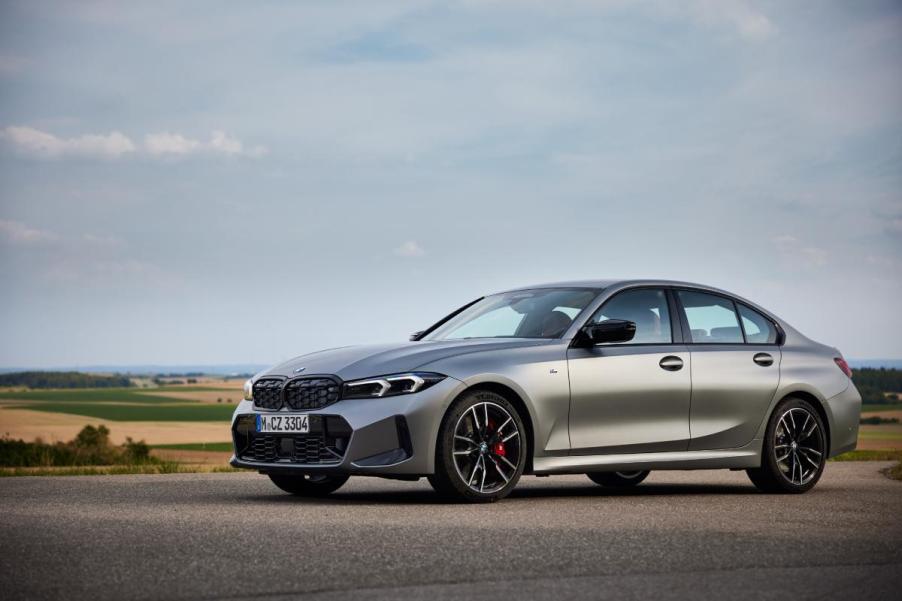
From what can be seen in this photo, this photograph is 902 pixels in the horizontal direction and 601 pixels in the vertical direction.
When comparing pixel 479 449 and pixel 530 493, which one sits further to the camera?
pixel 530 493

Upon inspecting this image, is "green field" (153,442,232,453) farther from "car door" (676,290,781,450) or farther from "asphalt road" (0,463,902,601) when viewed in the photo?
"asphalt road" (0,463,902,601)

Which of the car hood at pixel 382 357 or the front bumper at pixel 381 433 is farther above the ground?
the car hood at pixel 382 357

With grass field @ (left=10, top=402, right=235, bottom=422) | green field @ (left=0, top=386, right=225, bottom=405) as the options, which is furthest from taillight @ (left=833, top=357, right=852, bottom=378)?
green field @ (left=0, top=386, right=225, bottom=405)

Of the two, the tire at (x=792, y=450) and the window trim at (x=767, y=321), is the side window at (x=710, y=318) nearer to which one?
the window trim at (x=767, y=321)

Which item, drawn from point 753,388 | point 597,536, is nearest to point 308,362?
point 597,536

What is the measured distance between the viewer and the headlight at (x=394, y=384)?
942cm

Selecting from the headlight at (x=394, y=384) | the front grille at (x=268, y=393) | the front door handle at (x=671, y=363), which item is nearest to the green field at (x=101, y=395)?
the front grille at (x=268, y=393)

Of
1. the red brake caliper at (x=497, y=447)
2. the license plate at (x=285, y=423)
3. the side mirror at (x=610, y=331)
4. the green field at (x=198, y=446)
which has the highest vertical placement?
the side mirror at (x=610, y=331)

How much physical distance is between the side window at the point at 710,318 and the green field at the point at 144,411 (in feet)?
277

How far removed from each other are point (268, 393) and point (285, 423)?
0.43 metres

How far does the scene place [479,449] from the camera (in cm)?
956

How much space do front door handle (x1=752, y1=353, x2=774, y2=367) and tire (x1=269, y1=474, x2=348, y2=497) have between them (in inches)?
151

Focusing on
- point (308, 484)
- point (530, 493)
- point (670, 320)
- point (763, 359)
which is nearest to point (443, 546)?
point (308, 484)

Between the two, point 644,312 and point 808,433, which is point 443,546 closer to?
point 644,312
